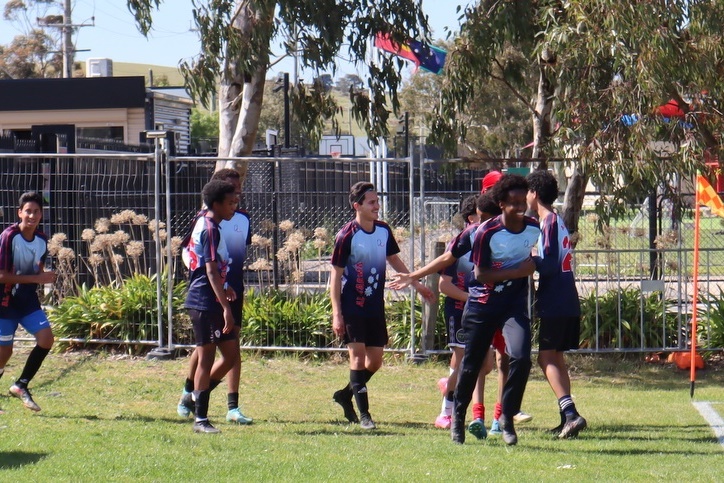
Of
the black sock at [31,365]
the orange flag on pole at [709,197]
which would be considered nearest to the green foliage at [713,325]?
the orange flag on pole at [709,197]

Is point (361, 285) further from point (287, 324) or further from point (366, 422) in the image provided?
point (287, 324)

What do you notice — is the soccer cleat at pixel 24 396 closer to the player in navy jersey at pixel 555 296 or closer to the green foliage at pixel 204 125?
the player in navy jersey at pixel 555 296

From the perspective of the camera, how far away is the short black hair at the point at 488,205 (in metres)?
7.09

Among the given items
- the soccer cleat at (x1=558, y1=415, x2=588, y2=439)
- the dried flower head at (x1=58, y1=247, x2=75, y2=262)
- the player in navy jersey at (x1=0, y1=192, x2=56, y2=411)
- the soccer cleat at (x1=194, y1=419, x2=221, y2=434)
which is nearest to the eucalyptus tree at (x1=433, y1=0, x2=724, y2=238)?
the soccer cleat at (x1=558, y1=415, x2=588, y2=439)

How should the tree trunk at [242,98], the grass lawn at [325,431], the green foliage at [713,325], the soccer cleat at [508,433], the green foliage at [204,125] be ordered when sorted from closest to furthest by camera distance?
the grass lawn at [325,431], the soccer cleat at [508,433], the tree trunk at [242,98], the green foliage at [713,325], the green foliage at [204,125]

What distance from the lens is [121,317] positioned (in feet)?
38.3

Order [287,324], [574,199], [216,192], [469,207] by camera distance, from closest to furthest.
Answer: [216,192] → [469,207] → [287,324] → [574,199]

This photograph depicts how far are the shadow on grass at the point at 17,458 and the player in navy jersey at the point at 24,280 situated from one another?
154 centimetres

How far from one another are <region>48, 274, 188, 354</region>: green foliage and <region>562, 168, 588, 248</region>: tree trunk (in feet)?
15.0

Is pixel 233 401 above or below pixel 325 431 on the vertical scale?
above

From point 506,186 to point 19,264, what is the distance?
380 centimetres

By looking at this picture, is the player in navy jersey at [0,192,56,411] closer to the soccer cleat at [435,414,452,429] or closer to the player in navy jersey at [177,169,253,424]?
the player in navy jersey at [177,169,253,424]

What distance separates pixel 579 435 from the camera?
7.55 metres

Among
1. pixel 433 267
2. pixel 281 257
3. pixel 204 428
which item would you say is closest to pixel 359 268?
pixel 433 267
